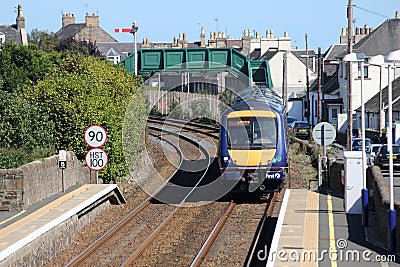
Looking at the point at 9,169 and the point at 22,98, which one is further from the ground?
the point at 22,98

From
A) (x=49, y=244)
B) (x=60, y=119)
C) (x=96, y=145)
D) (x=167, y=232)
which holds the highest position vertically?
(x=60, y=119)

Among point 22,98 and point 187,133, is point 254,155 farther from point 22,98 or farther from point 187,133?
point 187,133

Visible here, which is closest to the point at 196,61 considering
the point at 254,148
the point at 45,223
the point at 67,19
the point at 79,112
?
the point at 79,112

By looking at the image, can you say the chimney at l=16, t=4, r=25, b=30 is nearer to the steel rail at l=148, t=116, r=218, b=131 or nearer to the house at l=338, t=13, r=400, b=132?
the steel rail at l=148, t=116, r=218, b=131

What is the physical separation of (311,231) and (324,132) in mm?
8552

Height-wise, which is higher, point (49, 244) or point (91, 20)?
point (91, 20)

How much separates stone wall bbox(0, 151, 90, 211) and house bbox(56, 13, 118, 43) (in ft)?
270

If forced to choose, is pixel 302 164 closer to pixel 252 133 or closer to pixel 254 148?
pixel 252 133

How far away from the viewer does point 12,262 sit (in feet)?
45.9

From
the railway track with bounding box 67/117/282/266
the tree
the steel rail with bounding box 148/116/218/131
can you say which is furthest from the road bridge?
the railway track with bounding box 67/117/282/266

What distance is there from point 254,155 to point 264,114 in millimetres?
A: 1438

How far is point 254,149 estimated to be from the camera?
928 inches

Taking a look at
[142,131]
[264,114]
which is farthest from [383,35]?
[264,114]

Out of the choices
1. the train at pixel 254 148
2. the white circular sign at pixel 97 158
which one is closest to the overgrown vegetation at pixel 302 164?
the train at pixel 254 148
